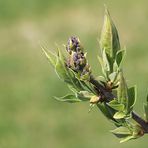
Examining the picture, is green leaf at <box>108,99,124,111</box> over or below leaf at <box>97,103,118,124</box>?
over

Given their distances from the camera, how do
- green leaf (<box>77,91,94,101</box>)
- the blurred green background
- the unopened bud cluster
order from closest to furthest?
the unopened bud cluster, green leaf (<box>77,91,94,101</box>), the blurred green background

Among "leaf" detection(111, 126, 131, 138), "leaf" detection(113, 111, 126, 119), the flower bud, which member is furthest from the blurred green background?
the flower bud

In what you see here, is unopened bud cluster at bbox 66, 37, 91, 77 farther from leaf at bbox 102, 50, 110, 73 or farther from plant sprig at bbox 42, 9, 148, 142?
leaf at bbox 102, 50, 110, 73

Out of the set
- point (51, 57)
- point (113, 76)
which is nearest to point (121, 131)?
point (113, 76)

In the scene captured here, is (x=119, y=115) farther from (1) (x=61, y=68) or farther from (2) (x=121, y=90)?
(1) (x=61, y=68)

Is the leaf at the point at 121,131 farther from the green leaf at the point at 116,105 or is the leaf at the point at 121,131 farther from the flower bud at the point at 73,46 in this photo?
the flower bud at the point at 73,46

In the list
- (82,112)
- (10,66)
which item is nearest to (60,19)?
(10,66)

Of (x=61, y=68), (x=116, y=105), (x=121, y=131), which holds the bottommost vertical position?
(x=121, y=131)
